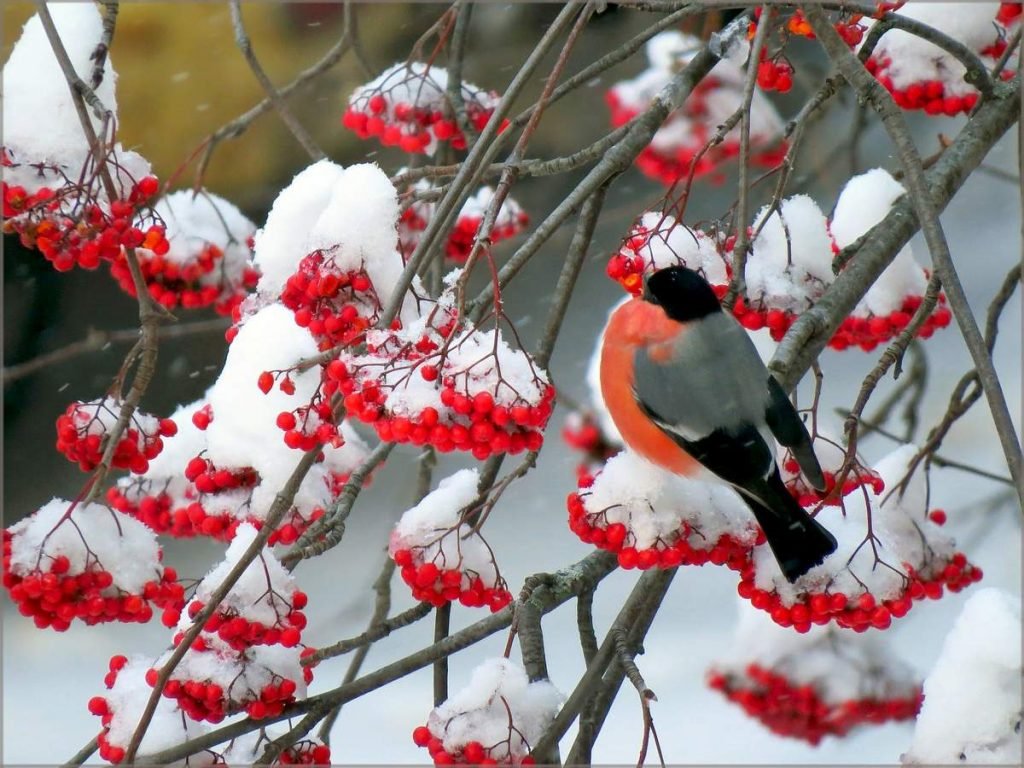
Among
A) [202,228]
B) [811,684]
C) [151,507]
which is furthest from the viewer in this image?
[811,684]

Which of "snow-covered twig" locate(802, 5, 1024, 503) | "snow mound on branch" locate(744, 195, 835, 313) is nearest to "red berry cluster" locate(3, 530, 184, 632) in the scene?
"snow mound on branch" locate(744, 195, 835, 313)

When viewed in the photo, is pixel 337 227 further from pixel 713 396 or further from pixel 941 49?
pixel 941 49

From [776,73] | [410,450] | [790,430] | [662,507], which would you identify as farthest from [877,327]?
[410,450]

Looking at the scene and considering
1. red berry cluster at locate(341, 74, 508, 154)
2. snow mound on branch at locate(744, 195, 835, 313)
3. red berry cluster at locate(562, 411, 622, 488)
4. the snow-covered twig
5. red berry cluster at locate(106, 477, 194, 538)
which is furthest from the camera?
red berry cluster at locate(562, 411, 622, 488)

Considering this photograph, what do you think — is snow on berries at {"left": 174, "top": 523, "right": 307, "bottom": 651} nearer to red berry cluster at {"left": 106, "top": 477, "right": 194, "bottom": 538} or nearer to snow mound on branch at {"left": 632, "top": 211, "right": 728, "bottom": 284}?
red berry cluster at {"left": 106, "top": 477, "right": 194, "bottom": 538}

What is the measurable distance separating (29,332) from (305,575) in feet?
3.62

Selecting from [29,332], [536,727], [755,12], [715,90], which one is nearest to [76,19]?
[755,12]

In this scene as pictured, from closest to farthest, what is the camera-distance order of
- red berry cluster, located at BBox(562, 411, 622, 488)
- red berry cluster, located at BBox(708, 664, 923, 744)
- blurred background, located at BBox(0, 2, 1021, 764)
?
red berry cluster, located at BBox(708, 664, 923, 744) → red berry cluster, located at BBox(562, 411, 622, 488) → blurred background, located at BBox(0, 2, 1021, 764)

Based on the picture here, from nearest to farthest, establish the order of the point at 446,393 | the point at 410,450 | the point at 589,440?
the point at 446,393 → the point at 589,440 → the point at 410,450

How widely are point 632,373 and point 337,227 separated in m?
0.35

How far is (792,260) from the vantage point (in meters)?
1.29

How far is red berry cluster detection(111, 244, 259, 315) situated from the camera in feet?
5.15

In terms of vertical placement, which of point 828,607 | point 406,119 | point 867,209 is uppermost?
point 406,119

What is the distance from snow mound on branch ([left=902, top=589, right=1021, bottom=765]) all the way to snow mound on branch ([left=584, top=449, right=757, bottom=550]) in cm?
34
